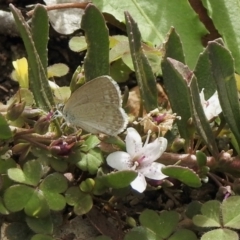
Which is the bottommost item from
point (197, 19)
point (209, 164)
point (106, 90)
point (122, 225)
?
point (122, 225)

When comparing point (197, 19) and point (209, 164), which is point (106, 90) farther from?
point (197, 19)

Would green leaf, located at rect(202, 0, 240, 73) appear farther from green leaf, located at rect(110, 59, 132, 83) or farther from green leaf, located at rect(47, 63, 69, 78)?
green leaf, located at rect(47, 63, 69, 78)

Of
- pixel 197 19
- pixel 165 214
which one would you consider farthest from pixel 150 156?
pixel 197 19

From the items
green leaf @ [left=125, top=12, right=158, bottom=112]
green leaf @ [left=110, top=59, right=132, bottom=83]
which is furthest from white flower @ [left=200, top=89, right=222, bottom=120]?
green leaf @ [left=110, top=59, right=132, bottom=83]

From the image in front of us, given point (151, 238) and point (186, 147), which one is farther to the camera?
Result: point (186, 147)

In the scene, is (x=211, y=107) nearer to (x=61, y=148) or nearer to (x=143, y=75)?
(x=143, y=75)
